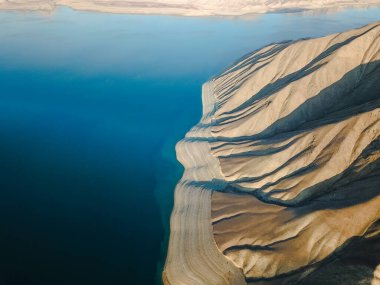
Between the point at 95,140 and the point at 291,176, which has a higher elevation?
the point at 95,140

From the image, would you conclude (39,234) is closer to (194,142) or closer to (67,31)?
(194,142)

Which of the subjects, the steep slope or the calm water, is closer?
the steep slope

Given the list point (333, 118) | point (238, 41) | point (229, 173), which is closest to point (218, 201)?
point (229, 173)

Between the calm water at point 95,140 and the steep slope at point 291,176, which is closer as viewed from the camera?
the steep slope at point 291,176
